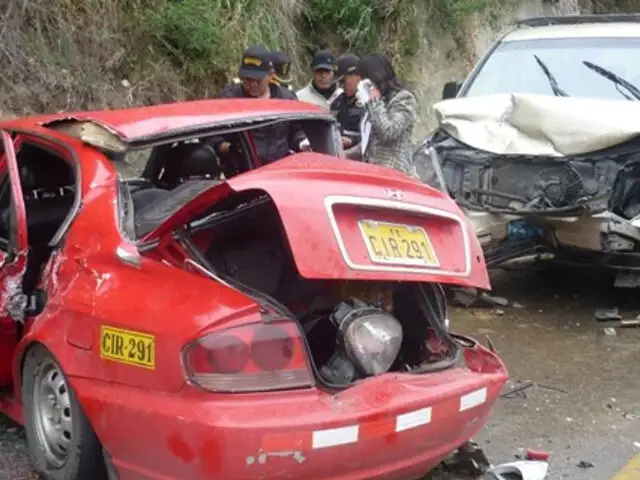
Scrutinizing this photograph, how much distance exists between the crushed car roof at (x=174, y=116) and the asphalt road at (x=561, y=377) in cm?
152

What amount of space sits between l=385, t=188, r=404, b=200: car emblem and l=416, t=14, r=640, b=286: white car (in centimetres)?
309

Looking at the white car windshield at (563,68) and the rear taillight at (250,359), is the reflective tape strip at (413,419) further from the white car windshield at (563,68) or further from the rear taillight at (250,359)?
the white car windshield at (563,68)

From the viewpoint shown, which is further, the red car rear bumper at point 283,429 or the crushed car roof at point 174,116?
the crushed car roof at point 174,116

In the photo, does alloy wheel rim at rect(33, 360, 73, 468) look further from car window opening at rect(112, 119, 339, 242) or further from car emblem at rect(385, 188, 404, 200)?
car emblem at rect(385, 188, 404, 200)

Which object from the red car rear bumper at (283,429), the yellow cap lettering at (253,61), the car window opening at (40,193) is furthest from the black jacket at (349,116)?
the red car rear bumper at (283,429)

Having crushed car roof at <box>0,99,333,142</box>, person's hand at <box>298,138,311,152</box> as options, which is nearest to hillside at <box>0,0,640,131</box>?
person's hand at <box>298,138,311,152</box>

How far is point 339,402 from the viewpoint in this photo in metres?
3.24

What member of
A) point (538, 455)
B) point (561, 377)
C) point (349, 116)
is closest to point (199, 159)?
point (538, 455)

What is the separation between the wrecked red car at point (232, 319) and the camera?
314 centimetres

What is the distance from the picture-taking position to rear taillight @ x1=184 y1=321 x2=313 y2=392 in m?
3.13

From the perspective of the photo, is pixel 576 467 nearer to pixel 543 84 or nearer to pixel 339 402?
pixel 339 402

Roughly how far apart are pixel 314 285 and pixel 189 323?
0.79 meters

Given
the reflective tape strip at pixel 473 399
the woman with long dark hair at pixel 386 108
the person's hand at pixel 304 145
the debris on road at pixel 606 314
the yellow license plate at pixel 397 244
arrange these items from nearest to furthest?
the yellow license plate at pixel 397 244 → the reflective tape strip at pixel 473 399 → the person's hand at pixel 304 145 → the woman with long dark hair at pixel 386 108 → the debris on road at pixel 606 314

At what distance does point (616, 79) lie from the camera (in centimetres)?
725
